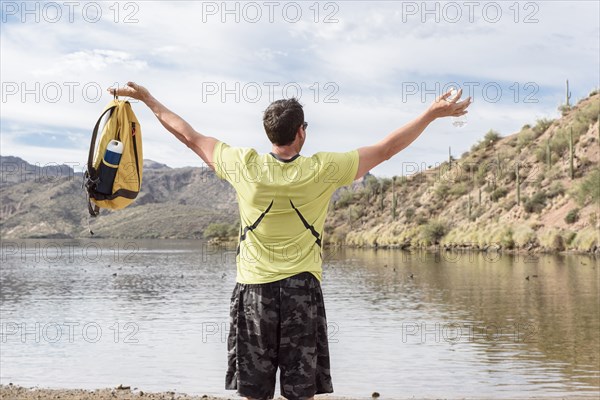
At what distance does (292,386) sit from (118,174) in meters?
1.29

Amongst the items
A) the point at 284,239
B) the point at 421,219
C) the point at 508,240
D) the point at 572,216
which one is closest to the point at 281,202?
the point at 284,239

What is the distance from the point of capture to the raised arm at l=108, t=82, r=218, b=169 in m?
3.78

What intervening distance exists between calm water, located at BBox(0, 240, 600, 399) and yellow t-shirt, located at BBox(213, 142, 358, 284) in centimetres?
787

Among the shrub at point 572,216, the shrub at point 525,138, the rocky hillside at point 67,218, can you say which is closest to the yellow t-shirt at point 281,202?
the shrub at point 572,216

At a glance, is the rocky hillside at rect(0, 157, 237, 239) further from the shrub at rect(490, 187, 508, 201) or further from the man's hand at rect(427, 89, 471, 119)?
the man's hand at rect(427, 89, 471, 119)

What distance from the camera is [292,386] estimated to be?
362 centimetres

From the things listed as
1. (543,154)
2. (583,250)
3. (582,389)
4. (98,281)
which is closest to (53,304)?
(98,281)

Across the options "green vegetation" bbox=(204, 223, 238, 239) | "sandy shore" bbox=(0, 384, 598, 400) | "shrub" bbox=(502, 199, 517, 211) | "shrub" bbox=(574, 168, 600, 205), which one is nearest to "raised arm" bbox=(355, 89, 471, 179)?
"sandy shore" bbox=(0, 384, 598, 400)

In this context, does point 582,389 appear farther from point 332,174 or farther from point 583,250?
point 583,250

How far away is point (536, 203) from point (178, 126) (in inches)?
2348

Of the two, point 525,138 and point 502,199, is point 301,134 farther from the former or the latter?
point 525,138

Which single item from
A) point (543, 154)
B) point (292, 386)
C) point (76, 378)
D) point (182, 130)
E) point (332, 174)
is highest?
point (543, 154)

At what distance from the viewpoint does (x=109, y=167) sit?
381 centimetres

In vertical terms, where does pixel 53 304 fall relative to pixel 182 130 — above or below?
below
